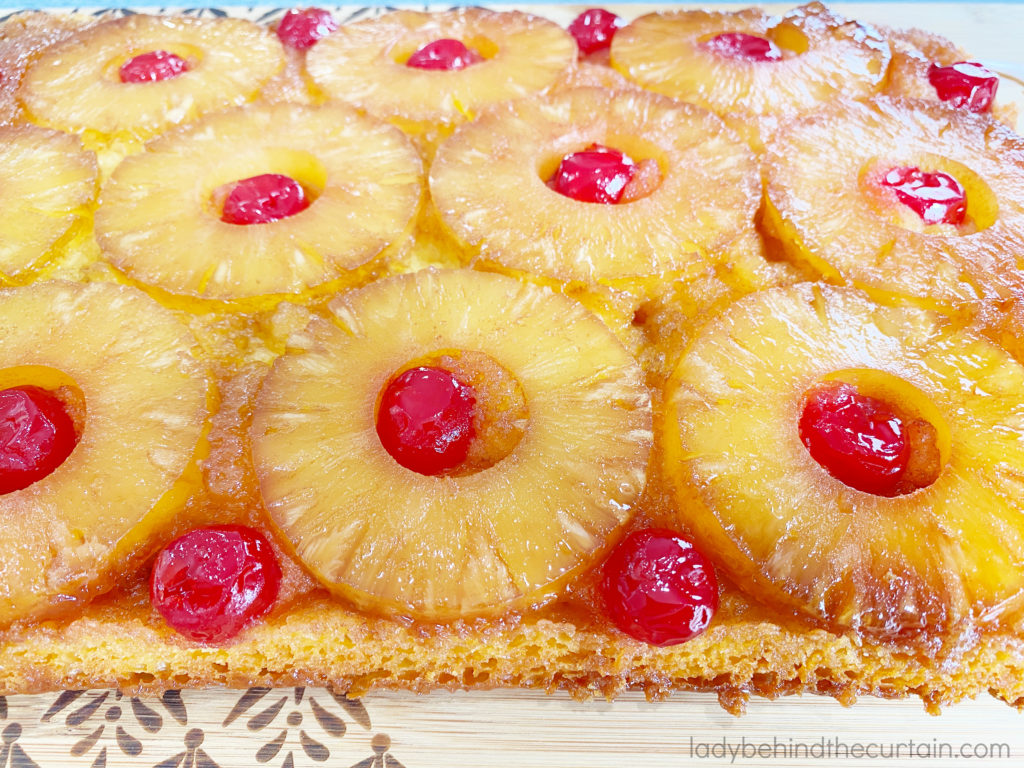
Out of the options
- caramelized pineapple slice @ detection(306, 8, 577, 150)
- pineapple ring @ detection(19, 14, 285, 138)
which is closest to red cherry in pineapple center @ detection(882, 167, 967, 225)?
caramelized pineapple slice @ detection(306, 8, 577, 150)

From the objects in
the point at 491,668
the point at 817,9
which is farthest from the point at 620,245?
the point at 817,9

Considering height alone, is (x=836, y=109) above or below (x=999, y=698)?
above

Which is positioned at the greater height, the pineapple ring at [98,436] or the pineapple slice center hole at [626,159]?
the pineapple slice center hole at [626,159]

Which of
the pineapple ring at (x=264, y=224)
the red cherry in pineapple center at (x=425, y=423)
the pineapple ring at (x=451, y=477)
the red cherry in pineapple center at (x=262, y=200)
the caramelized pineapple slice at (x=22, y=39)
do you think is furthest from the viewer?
the caramelized pineapple slice at (x=22, y=39)

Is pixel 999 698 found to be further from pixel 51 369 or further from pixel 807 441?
pixel 51 369

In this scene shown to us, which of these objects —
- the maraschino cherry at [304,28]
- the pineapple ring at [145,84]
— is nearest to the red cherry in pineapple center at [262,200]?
the pineapple ring at [145,84]

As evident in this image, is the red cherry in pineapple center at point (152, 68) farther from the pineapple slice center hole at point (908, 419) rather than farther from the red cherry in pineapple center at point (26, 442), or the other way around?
the pineapple slice center hole at point (908, 419)

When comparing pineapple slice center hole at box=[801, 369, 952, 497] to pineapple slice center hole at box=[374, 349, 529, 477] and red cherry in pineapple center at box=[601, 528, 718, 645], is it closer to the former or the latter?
red cherry in pineapple center at box=[601, 528, 718, 645]
